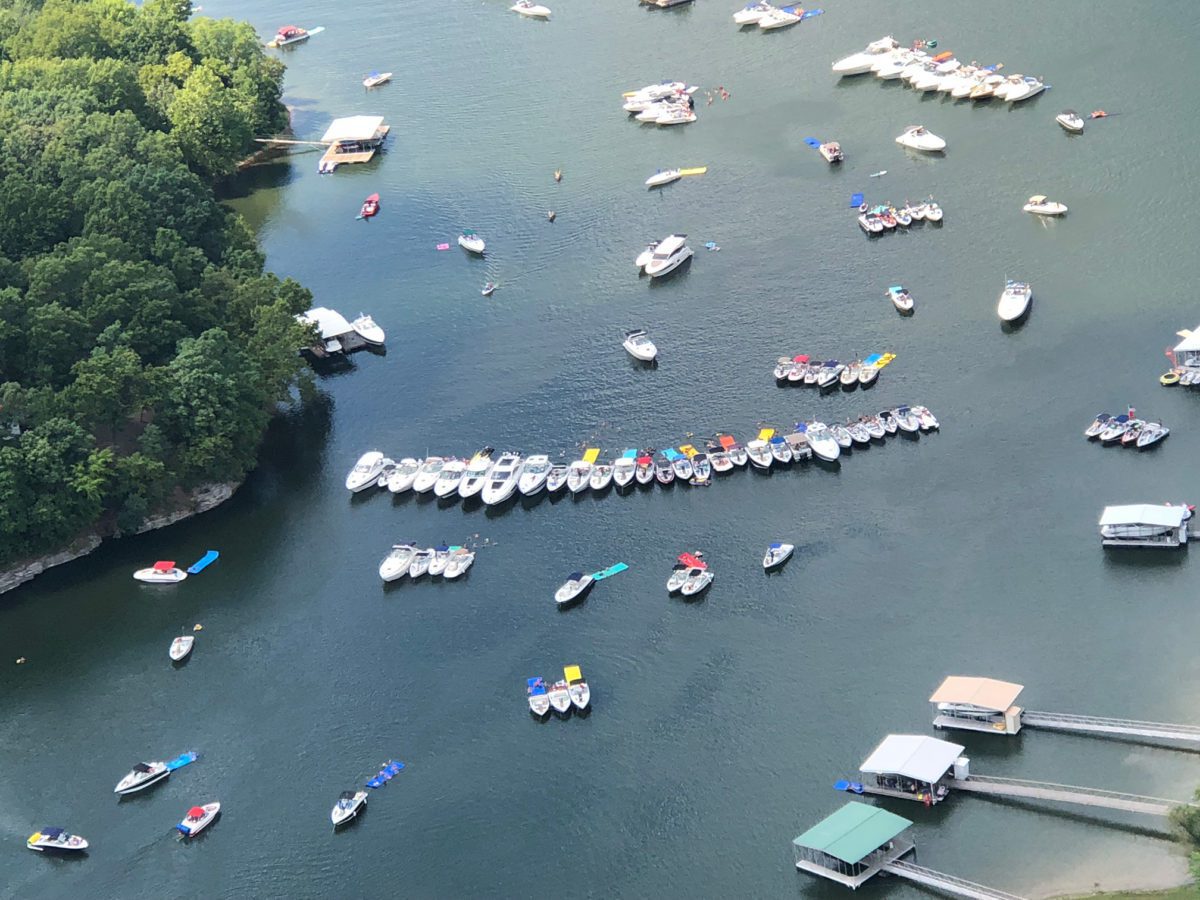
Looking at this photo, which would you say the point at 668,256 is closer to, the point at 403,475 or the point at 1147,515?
the point at 403,475

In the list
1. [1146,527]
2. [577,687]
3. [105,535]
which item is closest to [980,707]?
[1146,527]

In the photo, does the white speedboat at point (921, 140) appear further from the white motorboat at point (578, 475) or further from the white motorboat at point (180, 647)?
the white motorboat at point (180, 647)

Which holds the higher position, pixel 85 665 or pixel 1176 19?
pixel 1176 19

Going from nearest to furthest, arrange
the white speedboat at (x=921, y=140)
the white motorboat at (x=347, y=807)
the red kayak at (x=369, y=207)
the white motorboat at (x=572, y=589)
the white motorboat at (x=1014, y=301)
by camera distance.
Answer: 1. the white motorboat at (x=347, y=807)
2. the white motorboat at (x=572, y=589)
3. the white motorboat at (x=1014, y=301)
4. the white speedboat at (x=921, y=140)
5. the red kayak at (x=369, y=207)

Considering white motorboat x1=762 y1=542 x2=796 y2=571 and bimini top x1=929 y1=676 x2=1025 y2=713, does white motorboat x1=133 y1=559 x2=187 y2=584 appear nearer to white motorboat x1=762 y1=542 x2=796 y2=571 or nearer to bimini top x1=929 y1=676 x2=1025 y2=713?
white motorboat x1=762 y1=542 x2=796 y2=571

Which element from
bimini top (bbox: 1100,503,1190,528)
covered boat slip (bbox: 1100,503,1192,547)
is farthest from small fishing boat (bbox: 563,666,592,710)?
bimini top (bbox: 1100,503,1190,528)

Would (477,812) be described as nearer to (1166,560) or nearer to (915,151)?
(1166,560)

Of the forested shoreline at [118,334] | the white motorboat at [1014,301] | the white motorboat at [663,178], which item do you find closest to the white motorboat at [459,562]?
the forested shoreline at [118,334]

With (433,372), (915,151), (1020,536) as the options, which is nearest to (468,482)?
(433,372)
